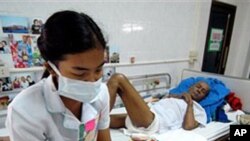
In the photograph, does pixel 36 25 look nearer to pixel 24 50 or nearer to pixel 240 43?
pixel 24 50

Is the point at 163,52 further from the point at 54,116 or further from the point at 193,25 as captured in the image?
the point at 54,116

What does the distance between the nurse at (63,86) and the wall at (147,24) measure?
107 centimetres

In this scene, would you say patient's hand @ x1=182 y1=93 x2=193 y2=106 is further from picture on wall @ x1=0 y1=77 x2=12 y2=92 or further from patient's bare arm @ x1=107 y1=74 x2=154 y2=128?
picture on wall @ x1=0 y1=77 x2=12 y2=92

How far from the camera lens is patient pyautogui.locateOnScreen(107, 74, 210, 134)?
1578 mm

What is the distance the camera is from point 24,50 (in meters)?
1.61

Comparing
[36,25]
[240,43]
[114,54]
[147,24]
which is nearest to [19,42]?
[36,25]

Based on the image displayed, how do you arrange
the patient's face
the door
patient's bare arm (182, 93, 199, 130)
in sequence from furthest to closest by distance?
the door, the patient's face, patient's bare arm (182, 93, 199, 130)

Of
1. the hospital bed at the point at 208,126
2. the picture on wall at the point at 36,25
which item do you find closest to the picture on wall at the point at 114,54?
the hospital bed at the point at 208,126

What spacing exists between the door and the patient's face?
1.35 m

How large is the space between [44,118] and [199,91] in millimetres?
1784

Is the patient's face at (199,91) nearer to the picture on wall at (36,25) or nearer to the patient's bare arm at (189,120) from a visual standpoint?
the patient's bare arm at (189,120)

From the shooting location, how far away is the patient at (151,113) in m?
1.58

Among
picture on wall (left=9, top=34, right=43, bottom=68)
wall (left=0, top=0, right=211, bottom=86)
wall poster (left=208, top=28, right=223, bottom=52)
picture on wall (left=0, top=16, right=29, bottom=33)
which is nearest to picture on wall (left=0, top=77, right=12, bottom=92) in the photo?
picture on wall (left=9, top=34, right=43, bottom=68)

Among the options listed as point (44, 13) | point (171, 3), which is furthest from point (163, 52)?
point (44, 13)
